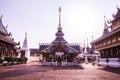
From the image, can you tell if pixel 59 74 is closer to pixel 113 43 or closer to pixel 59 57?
pixel 113 43

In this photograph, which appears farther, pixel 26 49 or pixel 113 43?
pixel 26 49

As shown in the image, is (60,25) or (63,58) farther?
(60,25)

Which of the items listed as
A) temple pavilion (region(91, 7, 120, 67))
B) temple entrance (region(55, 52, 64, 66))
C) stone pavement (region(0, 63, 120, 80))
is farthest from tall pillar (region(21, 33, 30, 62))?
stone pavement (region(0, 63, 120, 80))

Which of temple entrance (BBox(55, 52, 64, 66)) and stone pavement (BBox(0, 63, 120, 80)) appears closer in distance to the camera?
stone pavement (BBox(0, 63, 120, 80))

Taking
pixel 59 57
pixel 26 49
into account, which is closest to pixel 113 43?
pixel 59 57

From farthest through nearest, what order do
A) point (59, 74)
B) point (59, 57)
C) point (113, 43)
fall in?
point (59, 57), point (113, 43), point (59, 74)

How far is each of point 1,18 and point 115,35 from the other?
25446mm

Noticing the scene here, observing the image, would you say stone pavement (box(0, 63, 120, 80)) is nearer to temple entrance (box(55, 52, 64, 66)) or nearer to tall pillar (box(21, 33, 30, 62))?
temple entrance (box(55, 52, 64, 66))

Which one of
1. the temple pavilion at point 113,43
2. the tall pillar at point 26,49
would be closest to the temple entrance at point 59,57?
the temple pavilion at point 113,43

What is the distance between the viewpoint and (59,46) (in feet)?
118

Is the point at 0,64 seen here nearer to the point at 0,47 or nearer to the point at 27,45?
the point at 0,47

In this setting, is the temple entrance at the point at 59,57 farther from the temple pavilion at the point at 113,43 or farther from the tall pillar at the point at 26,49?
the tall pillar at the point at 26,49

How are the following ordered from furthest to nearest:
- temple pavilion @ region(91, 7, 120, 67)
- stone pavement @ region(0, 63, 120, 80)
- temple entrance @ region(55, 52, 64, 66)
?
temple entrance @ region(55, 52, 64, 66)
temple pavilion @ region(91, 7, 120, 67)
stone pavement @ region(0, 63, 120, 80)

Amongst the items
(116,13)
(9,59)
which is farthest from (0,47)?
(116,13)
